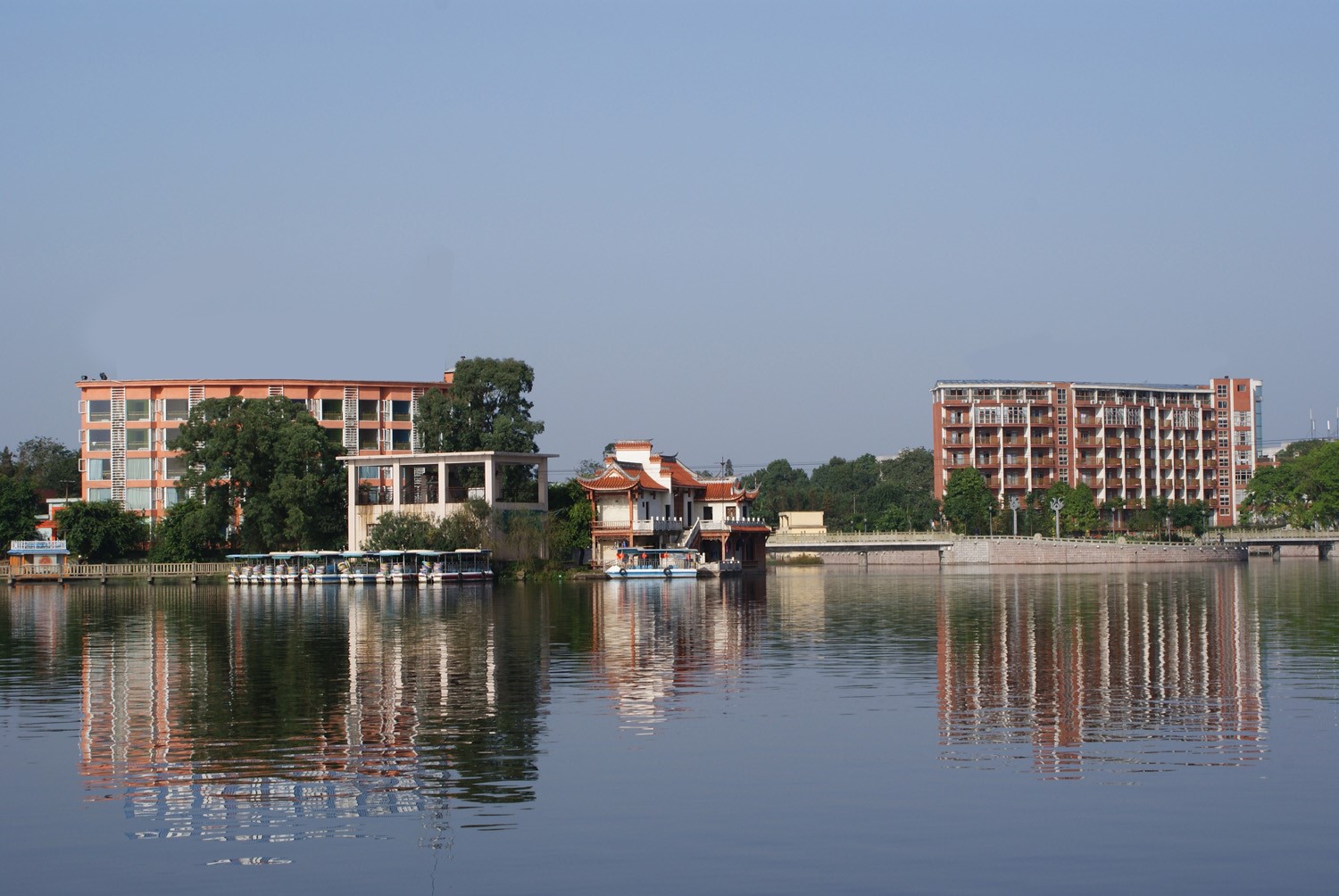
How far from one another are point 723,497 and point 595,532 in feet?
39.3

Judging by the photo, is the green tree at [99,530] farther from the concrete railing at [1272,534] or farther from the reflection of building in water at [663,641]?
the concrete railing at [1272,534]

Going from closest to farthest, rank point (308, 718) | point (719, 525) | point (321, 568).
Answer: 1. point (308, 718)
2. point (321, 568)
3. point (719, 525)

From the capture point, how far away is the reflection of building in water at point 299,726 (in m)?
15.4

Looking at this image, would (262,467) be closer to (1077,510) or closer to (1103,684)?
(1103,684)

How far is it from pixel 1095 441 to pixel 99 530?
88081mm

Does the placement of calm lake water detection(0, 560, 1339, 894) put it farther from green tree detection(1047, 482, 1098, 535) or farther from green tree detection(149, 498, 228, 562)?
green tree detection(1047, 482, 1098, 535)

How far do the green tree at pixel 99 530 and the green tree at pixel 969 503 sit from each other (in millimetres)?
64243

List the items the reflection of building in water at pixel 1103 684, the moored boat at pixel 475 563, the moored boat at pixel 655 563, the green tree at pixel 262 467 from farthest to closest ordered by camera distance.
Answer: the green tree at pixel 262 467 < the moored boat at pixel 655 563 < the moored boat at pixel 475 563 < the reflection of building in water at pixel 1103 684

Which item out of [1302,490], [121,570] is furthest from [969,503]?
[121,570]

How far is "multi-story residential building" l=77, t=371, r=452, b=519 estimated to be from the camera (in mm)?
96250

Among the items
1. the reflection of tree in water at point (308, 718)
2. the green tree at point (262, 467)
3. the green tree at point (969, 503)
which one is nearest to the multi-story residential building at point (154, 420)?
the green tree at point (262, 467)

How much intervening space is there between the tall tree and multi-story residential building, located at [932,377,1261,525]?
186 feet

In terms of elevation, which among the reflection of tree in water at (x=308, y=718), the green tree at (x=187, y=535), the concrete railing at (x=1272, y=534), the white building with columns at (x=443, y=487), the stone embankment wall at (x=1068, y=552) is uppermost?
the white building with columns at (x=443, y=487)

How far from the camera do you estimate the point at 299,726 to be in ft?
66.7
